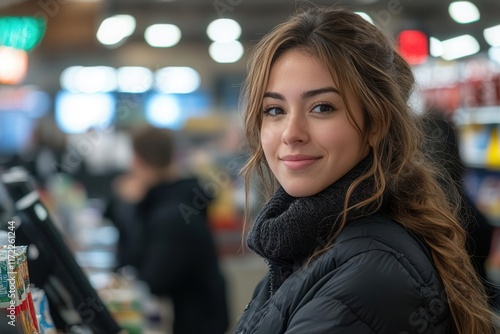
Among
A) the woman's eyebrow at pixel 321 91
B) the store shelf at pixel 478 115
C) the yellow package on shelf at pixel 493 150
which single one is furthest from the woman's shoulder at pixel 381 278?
the yellow package on shelf at pixel 493 150

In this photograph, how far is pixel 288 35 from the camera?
1.55m

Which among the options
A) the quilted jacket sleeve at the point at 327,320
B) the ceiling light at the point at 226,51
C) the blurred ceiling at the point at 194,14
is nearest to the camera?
the quilted jacket sleeve at the point at 327,320

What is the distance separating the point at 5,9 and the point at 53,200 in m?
3.21

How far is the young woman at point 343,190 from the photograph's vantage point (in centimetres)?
131

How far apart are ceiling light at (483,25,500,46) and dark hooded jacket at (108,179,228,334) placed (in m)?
4.28

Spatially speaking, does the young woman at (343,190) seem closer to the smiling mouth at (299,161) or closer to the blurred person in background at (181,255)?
the smiling mouth at (299,161)

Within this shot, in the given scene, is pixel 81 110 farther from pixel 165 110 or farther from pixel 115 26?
pixel 115 26

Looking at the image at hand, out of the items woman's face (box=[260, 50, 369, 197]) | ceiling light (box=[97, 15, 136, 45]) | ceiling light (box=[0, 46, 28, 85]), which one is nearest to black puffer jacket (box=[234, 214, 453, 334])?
woman's face (box=[260, 50, 369, 197])

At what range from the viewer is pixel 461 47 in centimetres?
737

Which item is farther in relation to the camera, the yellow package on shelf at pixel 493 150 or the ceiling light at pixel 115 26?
the ceiling light at pixel 115 26

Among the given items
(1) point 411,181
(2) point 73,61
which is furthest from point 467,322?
(2) point 73,61

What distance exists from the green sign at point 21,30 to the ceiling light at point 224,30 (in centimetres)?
516

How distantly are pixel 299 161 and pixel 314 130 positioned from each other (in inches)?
2.7

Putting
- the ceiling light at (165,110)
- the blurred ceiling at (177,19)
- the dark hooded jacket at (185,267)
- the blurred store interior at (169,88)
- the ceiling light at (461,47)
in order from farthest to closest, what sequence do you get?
the ceiling light at (165,110)
the blurred ceiling at (177,19)
the ceiling light at (461,47)
the blurred store interior at (169,88)
the dark hooded jacket at (185,267)
